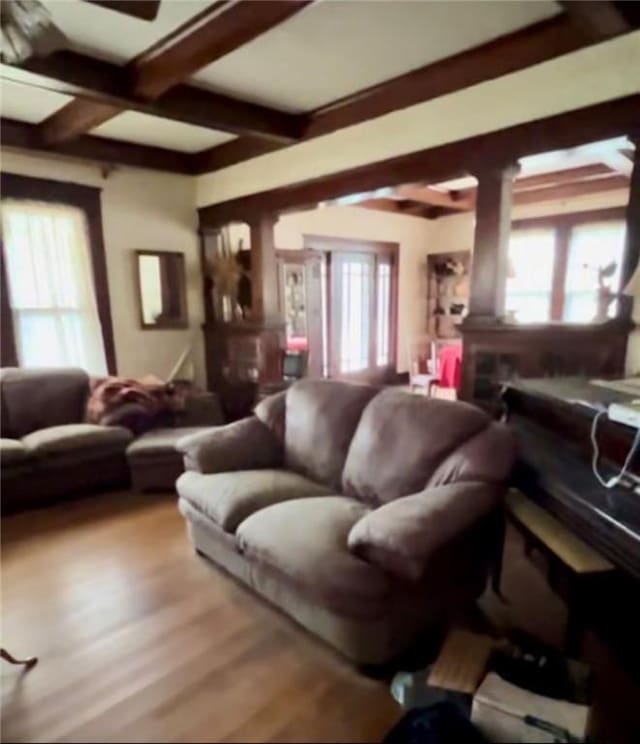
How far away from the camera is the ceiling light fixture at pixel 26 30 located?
167cm

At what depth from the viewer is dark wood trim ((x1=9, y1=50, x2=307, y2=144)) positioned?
2.64 meters

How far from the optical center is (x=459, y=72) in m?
2.77

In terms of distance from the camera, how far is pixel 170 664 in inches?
72.9

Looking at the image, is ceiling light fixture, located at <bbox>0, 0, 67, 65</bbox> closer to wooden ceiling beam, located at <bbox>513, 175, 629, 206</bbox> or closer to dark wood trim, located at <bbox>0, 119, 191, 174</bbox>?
dark wood trim, located at <bbox>0, 119, 191, 174</bbox>

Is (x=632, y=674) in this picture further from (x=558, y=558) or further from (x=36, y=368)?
(x=36, y=368)

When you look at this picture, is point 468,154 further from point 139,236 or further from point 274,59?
point 139,236

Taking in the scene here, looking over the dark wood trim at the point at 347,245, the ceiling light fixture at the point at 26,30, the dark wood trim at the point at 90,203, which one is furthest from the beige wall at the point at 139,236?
the ceiling light fixture at the point at 26,30

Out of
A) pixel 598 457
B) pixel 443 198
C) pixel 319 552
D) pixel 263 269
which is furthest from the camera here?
pixel 443 198

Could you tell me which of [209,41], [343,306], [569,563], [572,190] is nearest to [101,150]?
[209,41]

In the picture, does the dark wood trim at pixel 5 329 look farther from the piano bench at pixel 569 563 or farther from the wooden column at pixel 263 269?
the piano bench at pixel 569 563

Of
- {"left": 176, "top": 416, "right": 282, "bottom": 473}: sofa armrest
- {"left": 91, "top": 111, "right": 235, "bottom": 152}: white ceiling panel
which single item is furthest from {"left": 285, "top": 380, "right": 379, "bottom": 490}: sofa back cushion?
{"left": 91, "top": 111, "right": 235, "bottom": 152}: white ceiling panel

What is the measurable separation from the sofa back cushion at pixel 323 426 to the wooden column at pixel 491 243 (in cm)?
89

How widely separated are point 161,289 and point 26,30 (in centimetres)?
312

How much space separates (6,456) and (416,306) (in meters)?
5.70
